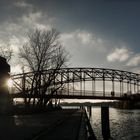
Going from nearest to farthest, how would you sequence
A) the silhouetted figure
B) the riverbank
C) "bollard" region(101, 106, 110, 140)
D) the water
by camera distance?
the riverbank < "bollard" region(101, 106, 110, 140) < the water < the silhouetted figure

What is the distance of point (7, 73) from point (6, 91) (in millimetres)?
2929

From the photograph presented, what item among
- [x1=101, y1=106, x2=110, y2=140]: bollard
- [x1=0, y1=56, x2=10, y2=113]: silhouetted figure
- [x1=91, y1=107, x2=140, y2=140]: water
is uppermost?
[x1=0, y1=56, x2=10, y2=113]: silhouetted figure

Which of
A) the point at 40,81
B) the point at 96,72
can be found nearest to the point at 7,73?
the point at 40,81

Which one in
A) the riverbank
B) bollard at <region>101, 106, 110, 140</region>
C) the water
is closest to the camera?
the riverbank

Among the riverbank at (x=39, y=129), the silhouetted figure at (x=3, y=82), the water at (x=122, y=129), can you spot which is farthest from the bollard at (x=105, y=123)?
the silhouetted figure at (x=3, y=82)

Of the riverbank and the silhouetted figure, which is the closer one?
the riverbank

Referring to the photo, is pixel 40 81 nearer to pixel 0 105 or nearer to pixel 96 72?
pixel 0 105

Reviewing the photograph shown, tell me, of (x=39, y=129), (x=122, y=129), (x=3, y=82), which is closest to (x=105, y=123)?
(x=122, y=129)

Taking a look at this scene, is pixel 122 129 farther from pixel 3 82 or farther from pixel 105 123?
pixel 3 82

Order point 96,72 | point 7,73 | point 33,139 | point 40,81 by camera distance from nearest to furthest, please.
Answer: point 33,139 → point 7,73 → point 40,81 → point 96,72

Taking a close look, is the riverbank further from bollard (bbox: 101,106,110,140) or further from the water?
the water

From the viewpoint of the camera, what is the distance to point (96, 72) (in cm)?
9619

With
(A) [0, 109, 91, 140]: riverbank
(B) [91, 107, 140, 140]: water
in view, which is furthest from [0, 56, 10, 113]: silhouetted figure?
(A) [0, 109, 91, 140]: riverbank

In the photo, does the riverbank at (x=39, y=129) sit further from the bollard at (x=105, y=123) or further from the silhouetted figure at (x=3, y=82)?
the silhouetted figure at (x=3, y=82)
